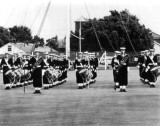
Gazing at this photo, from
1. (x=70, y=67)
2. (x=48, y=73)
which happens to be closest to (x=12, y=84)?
(x=48, y=73)

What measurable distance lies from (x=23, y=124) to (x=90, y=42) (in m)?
67.4

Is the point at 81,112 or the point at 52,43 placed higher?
the point at 52,43

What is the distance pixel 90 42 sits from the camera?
77.4 meters

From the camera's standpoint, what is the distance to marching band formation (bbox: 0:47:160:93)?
1964 centimetres

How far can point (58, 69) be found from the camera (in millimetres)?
25047

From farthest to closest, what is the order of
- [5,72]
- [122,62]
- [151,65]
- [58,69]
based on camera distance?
[58,69] → [5,72] → [151,65] → [122,62]

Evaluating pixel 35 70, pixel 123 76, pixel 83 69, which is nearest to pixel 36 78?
pixel 35 70

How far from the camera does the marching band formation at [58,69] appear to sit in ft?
64.4

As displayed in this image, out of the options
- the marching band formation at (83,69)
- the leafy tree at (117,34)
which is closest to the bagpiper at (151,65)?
the marching band formation at (83,69)

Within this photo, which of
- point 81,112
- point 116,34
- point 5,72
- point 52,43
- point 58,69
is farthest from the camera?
point 52,43

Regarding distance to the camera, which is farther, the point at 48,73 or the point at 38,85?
the point at 48,73

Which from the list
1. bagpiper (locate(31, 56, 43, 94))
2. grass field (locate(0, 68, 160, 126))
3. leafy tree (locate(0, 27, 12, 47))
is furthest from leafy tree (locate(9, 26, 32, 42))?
grass field (locate(0, 68, 160, 126))

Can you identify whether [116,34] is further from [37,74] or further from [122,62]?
[37,74]

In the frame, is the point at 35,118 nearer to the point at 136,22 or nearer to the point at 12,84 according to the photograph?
the point at 12,84
